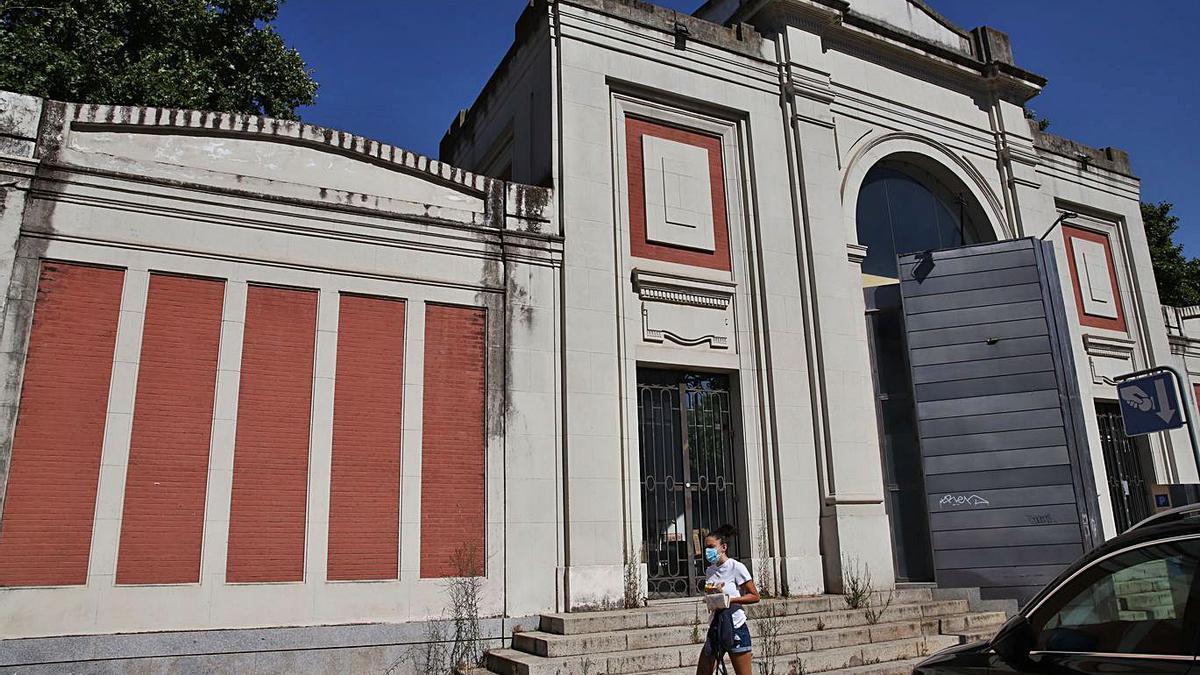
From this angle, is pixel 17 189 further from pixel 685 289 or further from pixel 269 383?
pixel 685 289

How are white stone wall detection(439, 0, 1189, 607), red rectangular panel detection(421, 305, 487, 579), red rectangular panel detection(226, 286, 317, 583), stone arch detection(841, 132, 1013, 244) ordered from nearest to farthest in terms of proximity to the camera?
red rectangular panel detection(226, 286, 317, 583), red rectangular panel detection(421, 305, 487, 579), white stone wall detection(439, 0, 1189, 607), stone arch detection(841, 132, 1013, 244)

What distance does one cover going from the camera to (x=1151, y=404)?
763cm

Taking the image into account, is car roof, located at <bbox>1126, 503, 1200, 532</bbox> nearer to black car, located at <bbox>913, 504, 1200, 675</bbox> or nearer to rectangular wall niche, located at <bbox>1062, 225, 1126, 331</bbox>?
black car, located at <bbox>913, 504, 1200, 675</bbox>

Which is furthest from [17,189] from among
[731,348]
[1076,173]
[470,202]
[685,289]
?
[1076,173]

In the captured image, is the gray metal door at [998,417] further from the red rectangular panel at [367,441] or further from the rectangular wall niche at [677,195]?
the red rectangular panel at [367,441]

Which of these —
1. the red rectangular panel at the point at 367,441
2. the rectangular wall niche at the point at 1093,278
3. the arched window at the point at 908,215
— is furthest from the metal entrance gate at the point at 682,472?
the rectangular wall niche at the point at 1093,278

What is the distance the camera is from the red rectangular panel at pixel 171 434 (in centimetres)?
842

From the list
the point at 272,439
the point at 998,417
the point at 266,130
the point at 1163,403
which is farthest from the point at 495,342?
the point at 998,417

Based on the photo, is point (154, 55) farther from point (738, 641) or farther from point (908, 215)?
point (738, 641)

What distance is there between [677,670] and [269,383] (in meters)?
5.39

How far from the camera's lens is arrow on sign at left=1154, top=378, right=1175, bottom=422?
7387mm

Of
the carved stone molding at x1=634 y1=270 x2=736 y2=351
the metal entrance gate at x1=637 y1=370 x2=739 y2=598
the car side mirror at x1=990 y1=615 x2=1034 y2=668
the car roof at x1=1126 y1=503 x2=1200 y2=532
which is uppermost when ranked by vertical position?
the carved stone molding at x1=634 y1=270 x2=736 y2=351

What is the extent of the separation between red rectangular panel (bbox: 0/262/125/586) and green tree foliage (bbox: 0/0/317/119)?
8047mm

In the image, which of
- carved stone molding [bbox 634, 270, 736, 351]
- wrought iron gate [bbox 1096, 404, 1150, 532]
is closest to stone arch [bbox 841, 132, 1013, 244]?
carved stone molding [bbox 634, 270, 736, 351]
